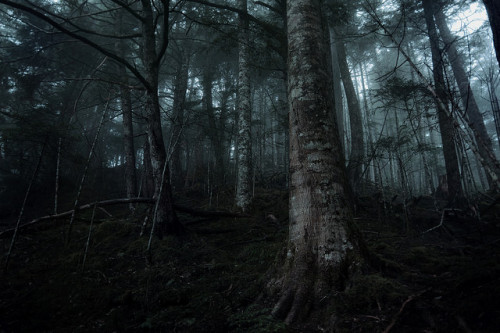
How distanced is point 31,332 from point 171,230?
268cm

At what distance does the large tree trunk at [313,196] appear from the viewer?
2484 millimetres

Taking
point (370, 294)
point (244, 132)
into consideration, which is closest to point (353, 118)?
point (244, 132)

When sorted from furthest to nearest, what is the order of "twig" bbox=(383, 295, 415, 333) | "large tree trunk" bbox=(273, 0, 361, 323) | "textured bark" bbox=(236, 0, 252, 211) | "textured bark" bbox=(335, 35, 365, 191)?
"textured bark" bbox=(335, 35, 365, 191), "textured bark" bbox=(236, 0, 252, 211), "large tree trunk" bbox=(273, 0, 361, 323), "twig" bbox=(383, 295, 415, 333)

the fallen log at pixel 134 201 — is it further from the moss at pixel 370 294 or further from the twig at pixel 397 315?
the twig at pixel 397 315

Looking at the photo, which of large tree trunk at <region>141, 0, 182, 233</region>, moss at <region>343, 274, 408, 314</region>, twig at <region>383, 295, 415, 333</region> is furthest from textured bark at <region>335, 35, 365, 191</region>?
twig at <region>383, 295, 415, 333</region>

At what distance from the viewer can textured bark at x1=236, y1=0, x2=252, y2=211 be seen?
8.29 metres

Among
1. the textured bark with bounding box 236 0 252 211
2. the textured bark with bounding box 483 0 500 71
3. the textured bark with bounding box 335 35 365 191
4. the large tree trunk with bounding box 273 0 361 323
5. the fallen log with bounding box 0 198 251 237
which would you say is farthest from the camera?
the textured bark with bounding box 335 35 365 191

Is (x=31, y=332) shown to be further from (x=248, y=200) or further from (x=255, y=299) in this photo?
(x=248, y=200)

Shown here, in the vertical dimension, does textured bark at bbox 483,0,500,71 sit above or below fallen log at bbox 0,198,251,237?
above

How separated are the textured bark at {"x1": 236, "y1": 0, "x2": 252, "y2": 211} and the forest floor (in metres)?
1.33

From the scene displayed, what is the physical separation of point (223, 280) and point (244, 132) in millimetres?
5835

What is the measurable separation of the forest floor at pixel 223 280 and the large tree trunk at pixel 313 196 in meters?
0.23

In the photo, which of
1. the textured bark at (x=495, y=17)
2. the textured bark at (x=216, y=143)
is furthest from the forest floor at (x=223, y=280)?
the textured bark at (x=216, y=143)

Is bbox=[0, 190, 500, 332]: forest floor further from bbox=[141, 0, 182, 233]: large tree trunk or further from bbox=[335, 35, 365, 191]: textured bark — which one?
bbox=[335, 35, 365, 191]: textured bark
